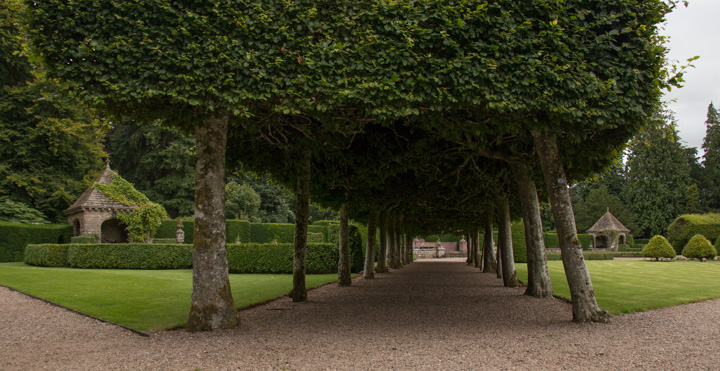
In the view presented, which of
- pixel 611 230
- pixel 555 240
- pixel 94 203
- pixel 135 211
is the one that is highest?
pixel 94 203

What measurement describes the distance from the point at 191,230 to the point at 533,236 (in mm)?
28855

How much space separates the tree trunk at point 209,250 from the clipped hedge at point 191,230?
27.5 m

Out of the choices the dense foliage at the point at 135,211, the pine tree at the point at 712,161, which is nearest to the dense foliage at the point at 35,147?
the dense foliage at the point at 135,211

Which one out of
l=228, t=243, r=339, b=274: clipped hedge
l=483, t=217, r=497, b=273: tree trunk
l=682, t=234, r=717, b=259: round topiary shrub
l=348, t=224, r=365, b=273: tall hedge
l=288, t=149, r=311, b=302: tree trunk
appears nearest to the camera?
l=288, t=149, r=311, b=302: tree trunk

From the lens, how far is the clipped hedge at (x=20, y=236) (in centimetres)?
2989

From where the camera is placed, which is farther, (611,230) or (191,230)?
(611,230)

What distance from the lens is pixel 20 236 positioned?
100ft

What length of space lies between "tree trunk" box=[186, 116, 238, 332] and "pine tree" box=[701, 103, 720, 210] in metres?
69.4

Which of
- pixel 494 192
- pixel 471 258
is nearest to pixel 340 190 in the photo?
pixel 494 192

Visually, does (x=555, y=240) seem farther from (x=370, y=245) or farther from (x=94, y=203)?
(x=94, y=203)

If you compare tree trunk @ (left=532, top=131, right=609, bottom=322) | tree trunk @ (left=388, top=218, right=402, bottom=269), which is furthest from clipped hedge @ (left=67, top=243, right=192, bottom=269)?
tree trunk @ (left=532, top=131, right=609, bottom=322)

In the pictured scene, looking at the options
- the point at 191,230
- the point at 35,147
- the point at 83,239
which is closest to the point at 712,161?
the point at 191,230

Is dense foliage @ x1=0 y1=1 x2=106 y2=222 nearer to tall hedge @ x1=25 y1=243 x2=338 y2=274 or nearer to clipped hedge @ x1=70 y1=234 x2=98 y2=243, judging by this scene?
clipped hedge @ x1=70 y1=234 x2=98 y2=243

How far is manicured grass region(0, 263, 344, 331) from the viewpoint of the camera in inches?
383
